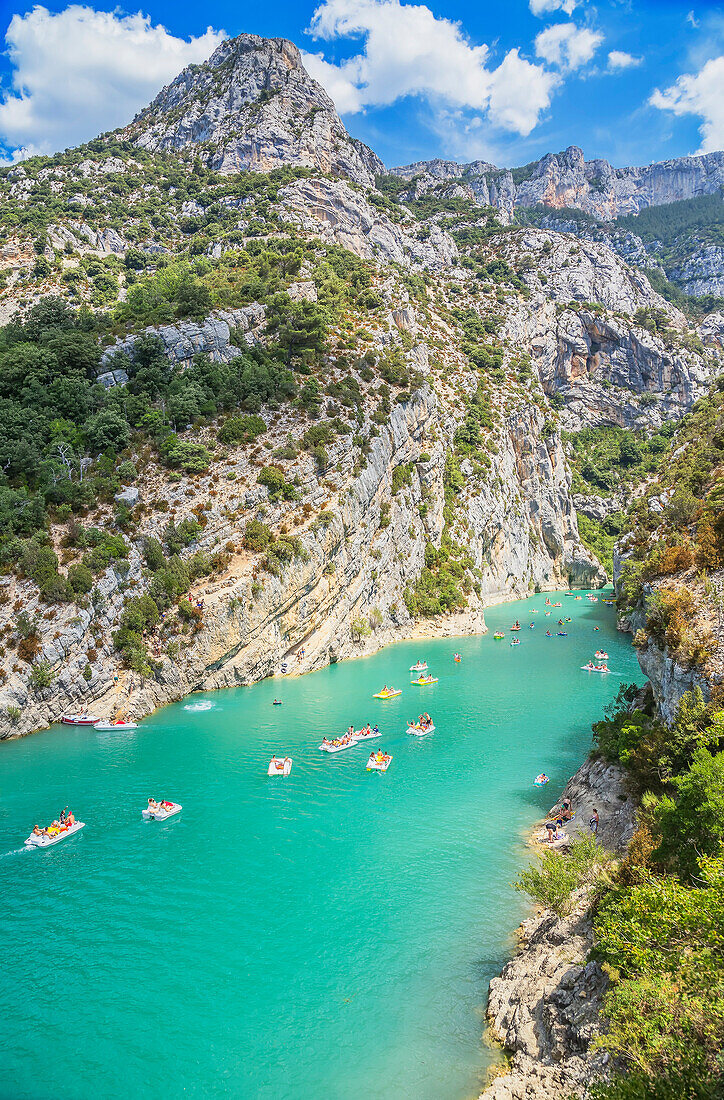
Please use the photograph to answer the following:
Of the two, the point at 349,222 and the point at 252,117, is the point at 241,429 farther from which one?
the point at 252,117

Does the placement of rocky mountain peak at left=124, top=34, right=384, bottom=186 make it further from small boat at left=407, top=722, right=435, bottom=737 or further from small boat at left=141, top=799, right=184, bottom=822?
small boat at left=141, top=799, right=184, bottom=822

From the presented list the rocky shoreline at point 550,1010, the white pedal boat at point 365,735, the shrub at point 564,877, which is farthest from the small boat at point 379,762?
the shrub at point 564,877

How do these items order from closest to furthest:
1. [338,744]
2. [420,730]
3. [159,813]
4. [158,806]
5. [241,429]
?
[159,813] → [158,806] → [338,744] → [420,730] → [241,429]

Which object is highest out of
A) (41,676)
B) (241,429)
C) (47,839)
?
(241,429)

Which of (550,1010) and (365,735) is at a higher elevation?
(550,1010)

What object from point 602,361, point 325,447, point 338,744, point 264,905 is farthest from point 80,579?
point 602,361

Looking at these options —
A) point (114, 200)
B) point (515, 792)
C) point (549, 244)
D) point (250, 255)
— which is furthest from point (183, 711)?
point (549, 244)

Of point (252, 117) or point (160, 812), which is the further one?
point (252, 117)

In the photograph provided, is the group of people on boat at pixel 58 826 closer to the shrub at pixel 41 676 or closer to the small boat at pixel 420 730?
the shrub at pixel 41 676
